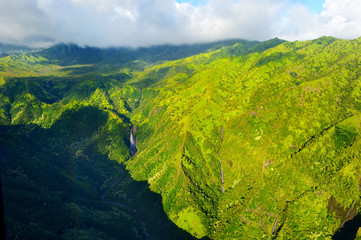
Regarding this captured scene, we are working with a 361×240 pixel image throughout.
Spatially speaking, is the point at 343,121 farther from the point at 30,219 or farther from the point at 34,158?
the point at 34,158

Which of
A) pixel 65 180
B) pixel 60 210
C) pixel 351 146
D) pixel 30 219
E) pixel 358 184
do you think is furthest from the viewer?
pixel 65 180

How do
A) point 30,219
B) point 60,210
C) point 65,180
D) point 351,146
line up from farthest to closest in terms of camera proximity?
point 65,180, point 351,146, point 60,210, point 30,219

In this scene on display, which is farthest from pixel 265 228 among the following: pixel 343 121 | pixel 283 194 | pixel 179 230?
pixel 343 121

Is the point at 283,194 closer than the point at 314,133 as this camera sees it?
Yes

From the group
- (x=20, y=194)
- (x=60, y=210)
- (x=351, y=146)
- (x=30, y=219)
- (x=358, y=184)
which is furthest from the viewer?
(x=351, y=146)

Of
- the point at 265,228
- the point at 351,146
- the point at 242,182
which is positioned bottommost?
the point at 265,228

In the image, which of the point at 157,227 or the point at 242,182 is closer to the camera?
the point at 157,227

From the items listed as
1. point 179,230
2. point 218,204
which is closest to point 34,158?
point 179,230

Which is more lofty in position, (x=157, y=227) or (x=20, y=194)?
(x=20, y=194)

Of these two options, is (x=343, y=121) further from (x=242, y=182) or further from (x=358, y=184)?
(x=242, y=182)
